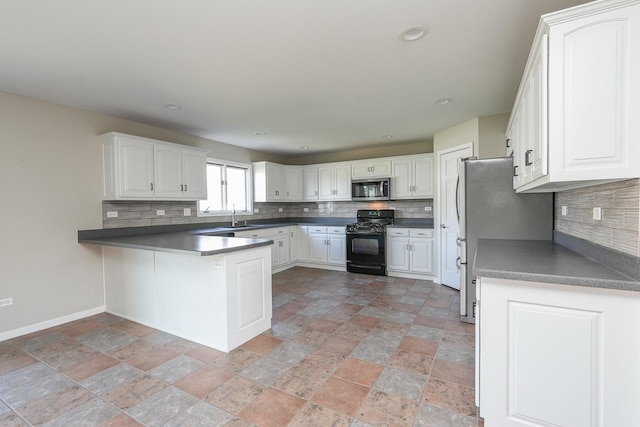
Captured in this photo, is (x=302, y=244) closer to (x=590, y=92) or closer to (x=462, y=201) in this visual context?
(x=462, y=201)

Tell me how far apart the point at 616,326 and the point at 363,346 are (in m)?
1.82

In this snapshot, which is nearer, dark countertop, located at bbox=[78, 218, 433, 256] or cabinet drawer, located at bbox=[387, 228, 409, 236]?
dark countertop, located at bbox=[78, 218, 433, 256]

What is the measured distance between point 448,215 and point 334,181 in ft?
8.07

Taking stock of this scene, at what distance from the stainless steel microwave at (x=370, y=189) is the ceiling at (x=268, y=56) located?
1.77m

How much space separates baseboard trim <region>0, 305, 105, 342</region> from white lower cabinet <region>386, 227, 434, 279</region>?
4.33 meters

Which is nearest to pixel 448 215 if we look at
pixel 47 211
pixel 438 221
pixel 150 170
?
pixel 438 221

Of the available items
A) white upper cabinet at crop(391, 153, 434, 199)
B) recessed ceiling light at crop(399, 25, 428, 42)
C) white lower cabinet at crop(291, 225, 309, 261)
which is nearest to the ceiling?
recessed ceiling light at crop(399, 25, 428, 42)

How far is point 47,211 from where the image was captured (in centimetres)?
321

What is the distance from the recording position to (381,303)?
12.6 feet

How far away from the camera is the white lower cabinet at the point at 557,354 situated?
1.28 metres

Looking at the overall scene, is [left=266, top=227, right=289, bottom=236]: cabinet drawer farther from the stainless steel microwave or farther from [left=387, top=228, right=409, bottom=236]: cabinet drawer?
[left=387, top=228, right=409, bottom=236]: cabinet drawer

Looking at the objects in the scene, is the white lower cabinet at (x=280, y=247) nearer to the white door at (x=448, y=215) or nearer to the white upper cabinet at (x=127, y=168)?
the white upper cabinet at (x=127, y=168)

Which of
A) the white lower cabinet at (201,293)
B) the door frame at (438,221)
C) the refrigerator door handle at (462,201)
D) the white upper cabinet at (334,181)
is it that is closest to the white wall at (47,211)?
the white lower cabinet at (201,293)

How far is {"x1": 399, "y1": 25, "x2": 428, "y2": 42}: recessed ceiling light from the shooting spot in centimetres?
199
